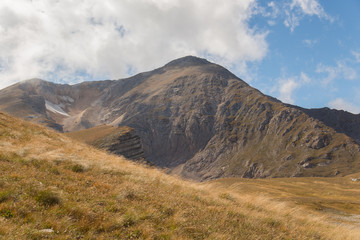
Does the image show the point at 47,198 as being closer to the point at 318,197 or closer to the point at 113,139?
the point at 113,139

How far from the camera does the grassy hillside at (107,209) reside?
25.8ft

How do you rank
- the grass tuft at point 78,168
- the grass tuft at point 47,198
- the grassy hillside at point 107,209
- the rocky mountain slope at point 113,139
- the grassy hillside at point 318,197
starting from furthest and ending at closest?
the rocky mountain slope at point 113,139 → the grassy hillside at point 318,197 → the grass tuft at point 78,168 → the grass tuft at point 47,198 → the grassy hillside at point 107,209

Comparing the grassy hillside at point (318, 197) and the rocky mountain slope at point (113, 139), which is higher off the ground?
the rocky mountain slope at point (113, 139)

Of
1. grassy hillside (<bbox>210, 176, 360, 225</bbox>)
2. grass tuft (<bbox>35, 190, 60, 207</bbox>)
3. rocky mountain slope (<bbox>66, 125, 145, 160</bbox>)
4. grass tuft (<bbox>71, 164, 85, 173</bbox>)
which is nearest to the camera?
grass tuft (<bbox>35, 190, 60, 207</bbox>)

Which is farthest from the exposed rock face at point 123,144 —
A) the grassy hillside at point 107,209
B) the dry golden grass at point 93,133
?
the grassy hillside at point 107,209

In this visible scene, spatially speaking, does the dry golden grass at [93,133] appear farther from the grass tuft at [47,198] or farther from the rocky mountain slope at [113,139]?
the grass tuft at [47,198]

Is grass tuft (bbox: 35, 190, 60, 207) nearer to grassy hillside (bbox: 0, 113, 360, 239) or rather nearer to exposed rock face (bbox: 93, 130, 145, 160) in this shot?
grassy hillside (bbox: 0, 113, 360, 239)

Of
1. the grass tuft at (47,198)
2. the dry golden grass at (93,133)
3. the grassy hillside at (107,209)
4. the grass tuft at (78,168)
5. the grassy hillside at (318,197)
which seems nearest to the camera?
the grassy hillside at (107,209)

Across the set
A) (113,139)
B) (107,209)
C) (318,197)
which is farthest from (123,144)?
(107,209)

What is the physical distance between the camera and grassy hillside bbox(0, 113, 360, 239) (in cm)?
787

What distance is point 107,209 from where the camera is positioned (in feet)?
30.5

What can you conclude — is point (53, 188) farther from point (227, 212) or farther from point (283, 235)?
point (283, 235)

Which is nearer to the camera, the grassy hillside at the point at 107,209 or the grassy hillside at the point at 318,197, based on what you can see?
the grassy hillside at the point at 107,209

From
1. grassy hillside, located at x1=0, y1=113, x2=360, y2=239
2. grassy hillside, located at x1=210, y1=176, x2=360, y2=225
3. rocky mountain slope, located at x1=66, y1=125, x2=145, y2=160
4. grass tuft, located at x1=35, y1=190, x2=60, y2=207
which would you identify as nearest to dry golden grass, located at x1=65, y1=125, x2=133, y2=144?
rocky mountain slope, located at x1=66, y1=125, x2=145, y2=160
